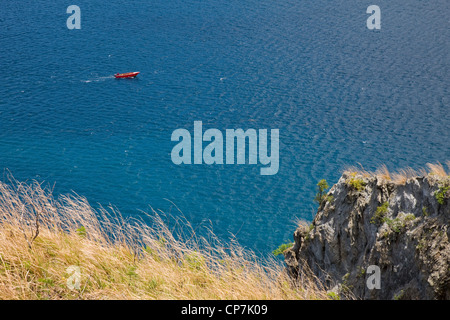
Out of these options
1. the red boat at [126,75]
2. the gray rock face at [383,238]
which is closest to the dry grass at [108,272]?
the gray rock face at [383,238]

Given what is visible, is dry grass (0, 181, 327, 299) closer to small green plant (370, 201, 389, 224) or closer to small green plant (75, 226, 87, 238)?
small green plant (75, 226, 87, 238)

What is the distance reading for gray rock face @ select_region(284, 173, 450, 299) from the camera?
306 inches

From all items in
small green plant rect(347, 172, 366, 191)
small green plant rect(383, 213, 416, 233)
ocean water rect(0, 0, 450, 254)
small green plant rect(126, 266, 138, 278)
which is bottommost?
small green plant rect(126, 266, 138, 278)

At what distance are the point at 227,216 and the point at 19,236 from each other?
1813cm

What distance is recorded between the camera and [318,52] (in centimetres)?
4238

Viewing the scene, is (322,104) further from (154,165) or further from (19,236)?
(19,236)

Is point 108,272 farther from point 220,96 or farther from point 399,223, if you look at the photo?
point 220,96

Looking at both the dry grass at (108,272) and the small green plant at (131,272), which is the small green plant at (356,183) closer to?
the dry grass at (108,272)

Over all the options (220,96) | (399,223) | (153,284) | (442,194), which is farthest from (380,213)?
(220,96)

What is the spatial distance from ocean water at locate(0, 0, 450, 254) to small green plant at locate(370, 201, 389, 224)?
11.1 metres

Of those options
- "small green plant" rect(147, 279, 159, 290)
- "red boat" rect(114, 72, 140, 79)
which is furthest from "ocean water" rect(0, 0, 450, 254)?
"small green plant" rect(147, 279, 159, 290)

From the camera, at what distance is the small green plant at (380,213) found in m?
10.1

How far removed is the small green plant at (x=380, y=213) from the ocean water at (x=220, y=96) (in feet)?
36.4

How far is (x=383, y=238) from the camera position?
959cm
